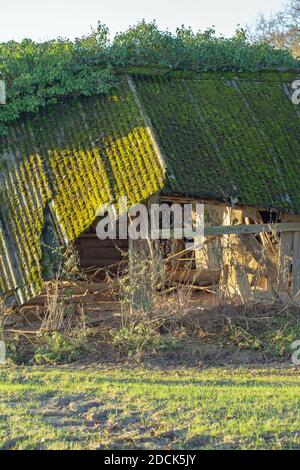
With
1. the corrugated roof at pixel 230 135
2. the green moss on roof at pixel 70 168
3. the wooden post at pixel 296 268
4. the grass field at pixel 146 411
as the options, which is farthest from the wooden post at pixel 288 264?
the grass field at pixel 146 411

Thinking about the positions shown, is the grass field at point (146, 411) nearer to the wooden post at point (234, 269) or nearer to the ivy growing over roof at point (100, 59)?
the wooden post at point (234, 269)

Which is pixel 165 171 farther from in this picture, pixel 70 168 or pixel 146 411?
pixel 146 411

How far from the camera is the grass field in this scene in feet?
25.2

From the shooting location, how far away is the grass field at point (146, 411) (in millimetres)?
7684

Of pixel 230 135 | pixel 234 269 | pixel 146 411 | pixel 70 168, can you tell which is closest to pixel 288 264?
pixel 234 269

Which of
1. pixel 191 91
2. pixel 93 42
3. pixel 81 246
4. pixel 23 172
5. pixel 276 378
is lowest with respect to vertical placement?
pixel 276 378

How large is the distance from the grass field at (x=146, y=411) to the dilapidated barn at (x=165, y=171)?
3.64 metres

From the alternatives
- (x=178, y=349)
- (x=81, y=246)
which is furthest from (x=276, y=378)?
(x=81, y=246)

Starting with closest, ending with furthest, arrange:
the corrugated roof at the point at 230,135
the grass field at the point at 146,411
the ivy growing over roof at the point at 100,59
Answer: the grass field at the point at 146,411
the corrugated roof at the point at 230,135
the ivy growing over roof at the point at 100,59

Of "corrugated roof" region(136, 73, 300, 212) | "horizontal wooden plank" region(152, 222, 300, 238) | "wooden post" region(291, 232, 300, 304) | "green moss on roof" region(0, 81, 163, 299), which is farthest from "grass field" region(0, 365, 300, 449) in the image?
"corrugated roof" region(136, 73, 300, 212)

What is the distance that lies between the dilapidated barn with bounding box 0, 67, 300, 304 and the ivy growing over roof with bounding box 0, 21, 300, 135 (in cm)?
28

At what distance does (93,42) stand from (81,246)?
15.0ft

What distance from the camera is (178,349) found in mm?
13234

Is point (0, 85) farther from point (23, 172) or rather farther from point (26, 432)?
point (26, 432)
